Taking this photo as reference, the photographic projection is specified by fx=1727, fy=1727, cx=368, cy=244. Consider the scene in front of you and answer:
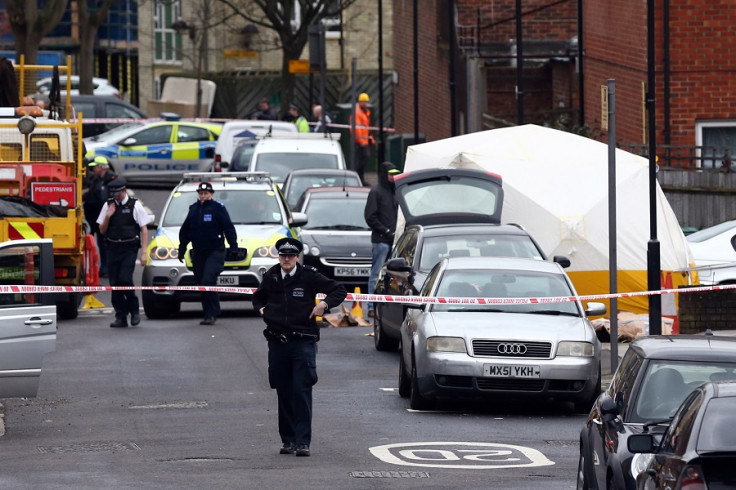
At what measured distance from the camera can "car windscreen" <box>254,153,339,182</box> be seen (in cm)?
3209

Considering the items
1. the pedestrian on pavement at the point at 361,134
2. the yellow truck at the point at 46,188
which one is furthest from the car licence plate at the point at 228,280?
the pedestrian on pavement at the point at 361,134

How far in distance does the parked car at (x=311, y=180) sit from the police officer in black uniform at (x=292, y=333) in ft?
55.6

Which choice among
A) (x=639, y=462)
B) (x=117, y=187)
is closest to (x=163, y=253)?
(x=117, y=187)

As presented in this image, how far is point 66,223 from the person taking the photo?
22141 millimetres

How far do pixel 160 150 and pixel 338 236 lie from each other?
600 inches

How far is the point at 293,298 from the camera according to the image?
12.9 metres

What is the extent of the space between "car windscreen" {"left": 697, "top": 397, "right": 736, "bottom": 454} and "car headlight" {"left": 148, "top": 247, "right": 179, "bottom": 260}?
15409 mm

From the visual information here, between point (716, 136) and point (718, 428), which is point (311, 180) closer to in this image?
point (716, 136)

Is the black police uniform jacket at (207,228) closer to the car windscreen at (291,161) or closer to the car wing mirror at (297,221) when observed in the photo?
the car wing mirror at (297,221)

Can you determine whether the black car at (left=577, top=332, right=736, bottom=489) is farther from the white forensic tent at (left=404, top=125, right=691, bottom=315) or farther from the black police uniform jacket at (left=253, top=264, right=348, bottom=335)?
the white forensic tent at (left=404, top=125, right=691, bottom=315)

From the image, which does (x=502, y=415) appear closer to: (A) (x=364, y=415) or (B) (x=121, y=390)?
(A) (x=364, y=415)

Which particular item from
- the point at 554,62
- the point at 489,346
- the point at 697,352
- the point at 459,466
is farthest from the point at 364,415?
the point at 554,62

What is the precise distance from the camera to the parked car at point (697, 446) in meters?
7.29

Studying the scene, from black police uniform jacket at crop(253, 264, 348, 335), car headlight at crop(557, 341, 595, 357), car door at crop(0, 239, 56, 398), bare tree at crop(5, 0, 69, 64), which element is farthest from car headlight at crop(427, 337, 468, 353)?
bare tree at crop(5, 0, 69, 64)
